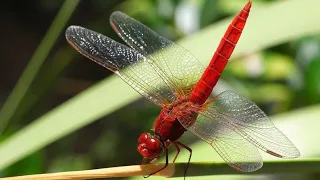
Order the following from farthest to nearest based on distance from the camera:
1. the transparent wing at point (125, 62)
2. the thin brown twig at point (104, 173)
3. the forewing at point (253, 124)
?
the transparent wing at point (125, 62) < the forewing at point (253, 124) < the thin brown twig at point (104, 173)

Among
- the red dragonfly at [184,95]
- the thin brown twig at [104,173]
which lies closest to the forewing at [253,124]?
the red dragonfly at [184,95]

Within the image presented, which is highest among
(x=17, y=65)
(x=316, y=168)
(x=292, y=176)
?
(x=316, y=168)

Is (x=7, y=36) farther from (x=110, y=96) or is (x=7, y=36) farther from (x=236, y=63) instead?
(x=110, y=96)

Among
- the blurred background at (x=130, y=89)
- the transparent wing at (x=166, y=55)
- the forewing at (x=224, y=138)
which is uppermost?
the forewing at (x=224, y=138)

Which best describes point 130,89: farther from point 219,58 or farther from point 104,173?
point 104,173

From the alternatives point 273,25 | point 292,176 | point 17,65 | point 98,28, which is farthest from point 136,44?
point 17,65

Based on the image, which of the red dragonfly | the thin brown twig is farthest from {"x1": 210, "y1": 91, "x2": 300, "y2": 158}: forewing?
the thin brown twig

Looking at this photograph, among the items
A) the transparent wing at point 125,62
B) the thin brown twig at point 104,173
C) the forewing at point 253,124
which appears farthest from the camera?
the transparent wing at point 125,62

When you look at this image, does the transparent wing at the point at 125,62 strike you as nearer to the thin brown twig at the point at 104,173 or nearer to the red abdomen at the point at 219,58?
the red abdomen at the point at 219,58
